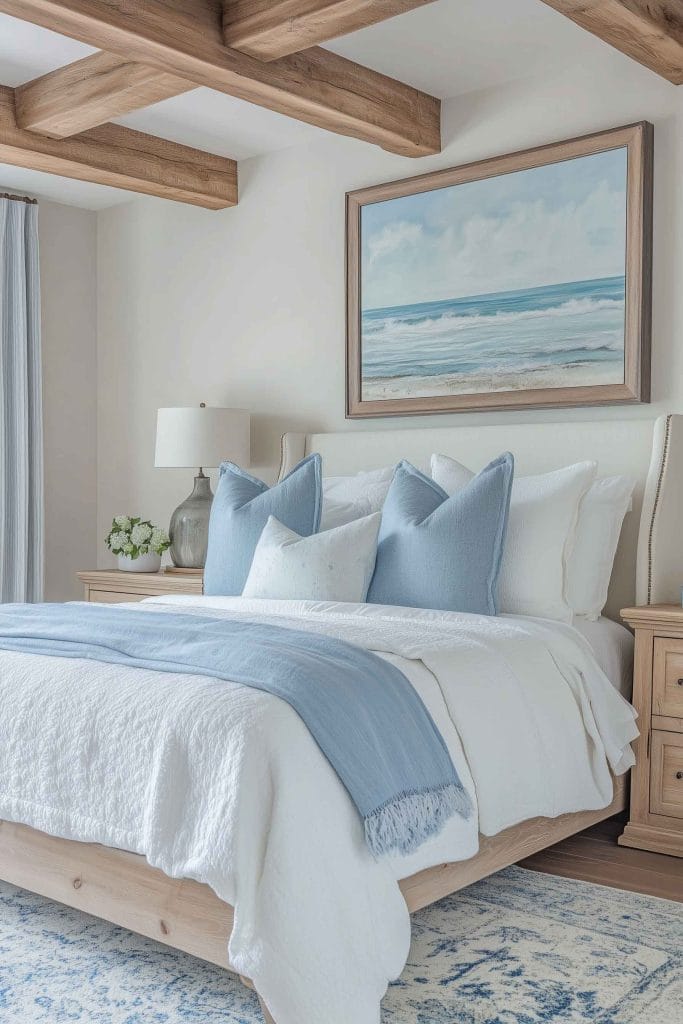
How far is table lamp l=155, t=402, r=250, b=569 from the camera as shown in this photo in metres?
4.57

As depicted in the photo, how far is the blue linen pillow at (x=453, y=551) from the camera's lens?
3.18m

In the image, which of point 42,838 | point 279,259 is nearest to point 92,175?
point 279,259

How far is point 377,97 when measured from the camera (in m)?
3.88

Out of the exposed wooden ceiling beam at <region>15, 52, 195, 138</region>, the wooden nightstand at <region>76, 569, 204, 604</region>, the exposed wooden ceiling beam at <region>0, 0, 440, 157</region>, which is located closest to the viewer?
the exposed wooden ceiling beam at <region>0, 0, 440, 157</region>

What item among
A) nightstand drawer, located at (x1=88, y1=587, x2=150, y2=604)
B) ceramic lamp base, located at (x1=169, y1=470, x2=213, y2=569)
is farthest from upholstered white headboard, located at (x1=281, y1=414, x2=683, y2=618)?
nightstand drawer, located at (x1=88, y1=587, x2=150, y2=604)

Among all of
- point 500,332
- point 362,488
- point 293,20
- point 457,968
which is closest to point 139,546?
point 362,488

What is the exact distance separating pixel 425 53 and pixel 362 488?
1.51m

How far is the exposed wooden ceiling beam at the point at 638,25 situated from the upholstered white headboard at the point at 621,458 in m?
1.08

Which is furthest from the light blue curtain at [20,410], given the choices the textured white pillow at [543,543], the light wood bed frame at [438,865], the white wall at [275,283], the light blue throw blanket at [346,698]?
the textured white pillow at [543,543]

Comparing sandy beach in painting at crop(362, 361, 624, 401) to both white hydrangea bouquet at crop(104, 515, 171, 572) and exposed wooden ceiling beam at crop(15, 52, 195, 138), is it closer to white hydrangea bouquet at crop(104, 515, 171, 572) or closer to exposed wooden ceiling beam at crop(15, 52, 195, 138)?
white hydrangea bouquet at crop(104, 515, 171, 572)

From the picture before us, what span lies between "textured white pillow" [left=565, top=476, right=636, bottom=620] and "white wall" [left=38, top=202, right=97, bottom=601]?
2972mm

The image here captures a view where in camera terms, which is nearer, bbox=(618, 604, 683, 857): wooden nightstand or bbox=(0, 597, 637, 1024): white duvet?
bbox=(0, 597, 637, 1024): white duvet

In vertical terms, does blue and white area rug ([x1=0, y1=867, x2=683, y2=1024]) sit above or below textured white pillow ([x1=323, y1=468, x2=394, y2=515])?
below

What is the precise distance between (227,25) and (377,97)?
759mm
